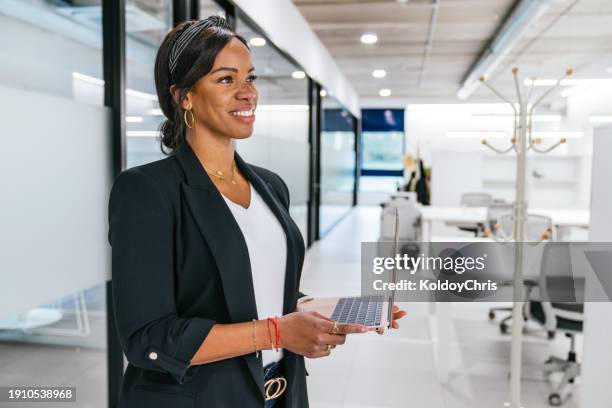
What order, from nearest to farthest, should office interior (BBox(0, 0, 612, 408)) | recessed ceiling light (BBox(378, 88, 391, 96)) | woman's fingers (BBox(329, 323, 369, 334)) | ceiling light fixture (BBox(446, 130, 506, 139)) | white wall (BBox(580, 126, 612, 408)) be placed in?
1. woman's fingers (BBox(329, 323, 369, 334))
2. office interior (BBox(0, 0, 612, 408))
3. white wall (BBox(580, 126, 612, 408))
4. ceiling light fixture (BBox(446, 130, 506, 139))
5. recessed ceiling light (BBox(378, 88, 391, 96))

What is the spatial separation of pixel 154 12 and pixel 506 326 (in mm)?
3823

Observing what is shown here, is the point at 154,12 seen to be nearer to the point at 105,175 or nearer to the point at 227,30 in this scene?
the point at 105,175

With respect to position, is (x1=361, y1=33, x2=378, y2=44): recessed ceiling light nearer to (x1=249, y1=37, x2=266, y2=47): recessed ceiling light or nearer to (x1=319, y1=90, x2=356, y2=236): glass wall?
(x1=319, y1=90, x2=356, y2=236): glass wall

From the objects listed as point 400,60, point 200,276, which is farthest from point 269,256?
point 400,60

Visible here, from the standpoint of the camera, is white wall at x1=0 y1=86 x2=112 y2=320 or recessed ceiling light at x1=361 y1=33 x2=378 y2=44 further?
recessed ceiling light at x1=361 y1=33 x2=378 y2=44

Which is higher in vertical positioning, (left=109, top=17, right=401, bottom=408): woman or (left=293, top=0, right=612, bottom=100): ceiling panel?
(left=293, top=0, right=612, bottom=100): ceiling panel

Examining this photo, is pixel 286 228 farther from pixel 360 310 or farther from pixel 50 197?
pixel 50 197

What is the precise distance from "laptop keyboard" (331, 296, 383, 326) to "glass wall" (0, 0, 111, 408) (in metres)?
1.54

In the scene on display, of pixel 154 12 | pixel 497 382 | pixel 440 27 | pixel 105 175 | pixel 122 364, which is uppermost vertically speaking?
pixel 440 27

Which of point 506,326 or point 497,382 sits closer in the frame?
point 497,382

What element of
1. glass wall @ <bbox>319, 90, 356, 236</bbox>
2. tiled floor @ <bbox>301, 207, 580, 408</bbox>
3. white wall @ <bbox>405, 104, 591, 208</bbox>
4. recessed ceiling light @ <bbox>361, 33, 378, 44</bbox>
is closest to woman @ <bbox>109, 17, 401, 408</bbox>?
tiled floor @ <bbox>301, 207, 580, 408</bbox>

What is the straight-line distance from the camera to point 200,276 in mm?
1050

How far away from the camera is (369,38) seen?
847cm

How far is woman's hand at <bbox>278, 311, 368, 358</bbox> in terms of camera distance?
99cm
